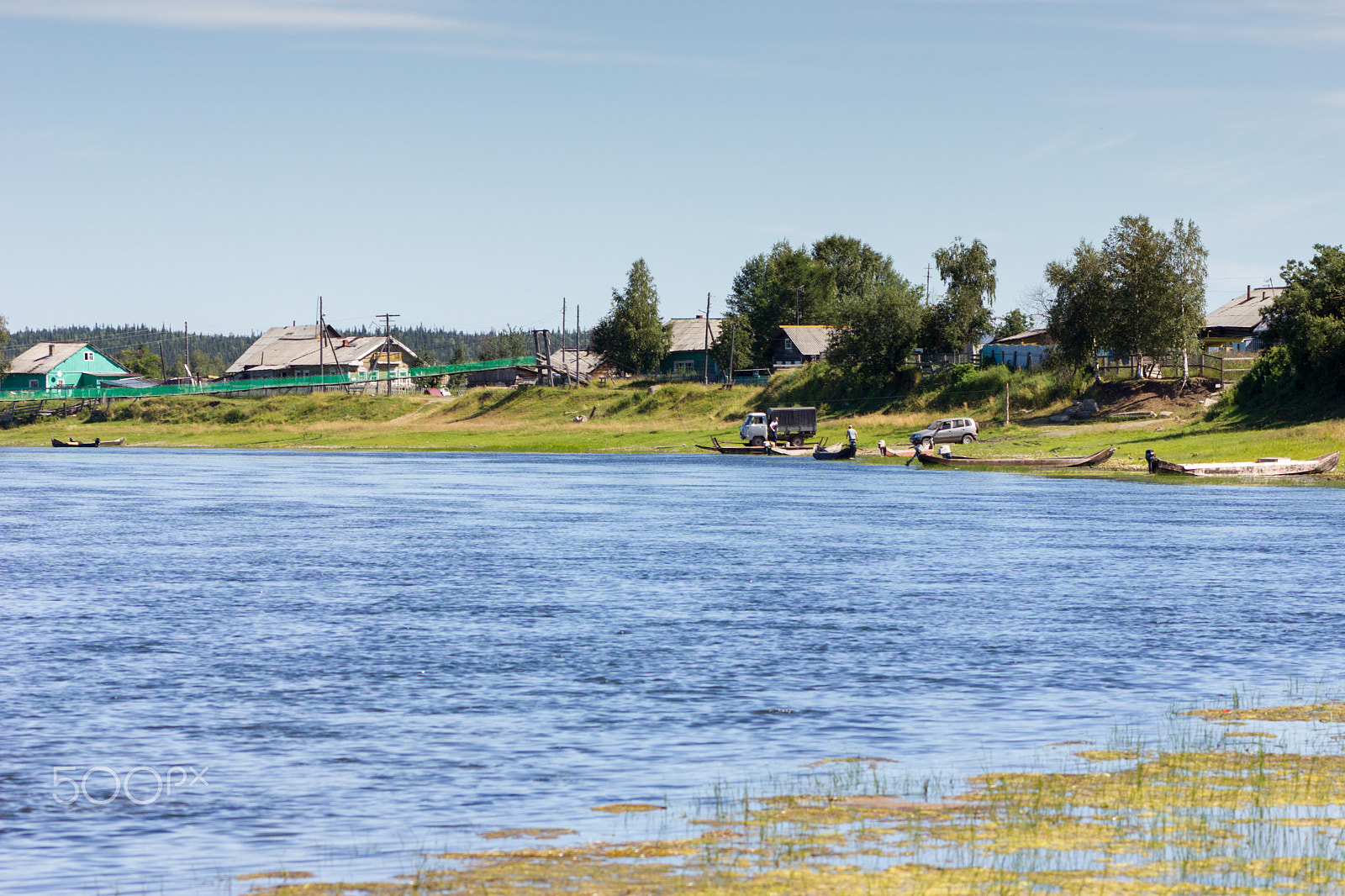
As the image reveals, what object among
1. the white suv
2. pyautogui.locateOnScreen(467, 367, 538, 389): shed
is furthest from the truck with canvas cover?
pyautogui.locateOnScreen(467, 367, 538, 389): shed

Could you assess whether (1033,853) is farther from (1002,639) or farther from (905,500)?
(905,500)

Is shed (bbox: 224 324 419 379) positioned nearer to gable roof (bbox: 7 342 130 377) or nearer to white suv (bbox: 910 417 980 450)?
gable roof (bbox: 7 342 130 377)

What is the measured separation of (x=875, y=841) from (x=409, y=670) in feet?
32.5

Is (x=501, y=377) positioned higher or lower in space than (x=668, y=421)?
higher

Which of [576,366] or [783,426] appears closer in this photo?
[783,426]

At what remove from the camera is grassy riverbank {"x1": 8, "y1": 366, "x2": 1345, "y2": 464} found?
7450 centimetres

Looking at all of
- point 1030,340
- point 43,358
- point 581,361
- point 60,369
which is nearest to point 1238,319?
point 1030,340

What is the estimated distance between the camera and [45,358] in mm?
187875

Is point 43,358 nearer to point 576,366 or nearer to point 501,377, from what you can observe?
point 501,377

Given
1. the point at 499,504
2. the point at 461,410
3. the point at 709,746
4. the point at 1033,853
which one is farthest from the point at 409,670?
the point at 461,410

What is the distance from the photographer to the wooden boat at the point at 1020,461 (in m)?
68.5

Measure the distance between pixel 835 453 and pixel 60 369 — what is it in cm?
13955

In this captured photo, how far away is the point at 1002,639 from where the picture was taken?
21.0 metres

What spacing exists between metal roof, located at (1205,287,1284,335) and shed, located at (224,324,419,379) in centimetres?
10274
